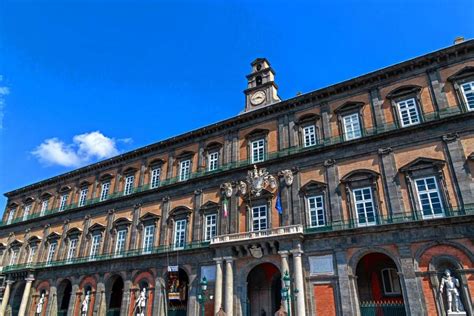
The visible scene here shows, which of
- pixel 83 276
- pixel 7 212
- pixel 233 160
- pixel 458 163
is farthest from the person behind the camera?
pixel 7 212

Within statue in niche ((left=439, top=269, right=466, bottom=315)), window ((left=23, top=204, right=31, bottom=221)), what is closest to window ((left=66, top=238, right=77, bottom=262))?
window ((left=23, top=204, right=31, bottom=221))

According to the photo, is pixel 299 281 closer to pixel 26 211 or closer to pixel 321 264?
pixel 321 264

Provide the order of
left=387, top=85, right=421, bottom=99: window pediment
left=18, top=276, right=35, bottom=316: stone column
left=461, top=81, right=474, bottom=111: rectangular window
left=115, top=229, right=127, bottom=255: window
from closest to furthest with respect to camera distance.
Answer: left=461, top=81, right=474, bottom=111: rectangular window → left=387, top=85, right=421, bottom=99: window pediment → left=115, top=229, right=127, bottom=255: window → left=18, top=276, right=35, bottom=316: stone column

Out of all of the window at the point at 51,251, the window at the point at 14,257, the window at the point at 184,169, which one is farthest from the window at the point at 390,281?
the window at the point at 14,257

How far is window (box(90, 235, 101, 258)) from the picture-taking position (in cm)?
3073

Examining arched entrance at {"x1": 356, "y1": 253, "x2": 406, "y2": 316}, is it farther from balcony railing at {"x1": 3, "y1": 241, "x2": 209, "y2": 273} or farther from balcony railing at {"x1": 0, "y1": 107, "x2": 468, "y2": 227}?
balcony railing at {"x1": 3, "y1": 241, "x2": 209, "y2": 273}

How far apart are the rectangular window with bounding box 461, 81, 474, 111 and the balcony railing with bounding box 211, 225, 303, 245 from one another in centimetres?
1206

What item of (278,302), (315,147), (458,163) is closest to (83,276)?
(278,302)

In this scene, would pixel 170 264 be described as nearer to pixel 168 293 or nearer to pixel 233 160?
pixel 168 293

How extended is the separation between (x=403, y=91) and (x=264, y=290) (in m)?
16.0

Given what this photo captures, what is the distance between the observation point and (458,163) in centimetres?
1908

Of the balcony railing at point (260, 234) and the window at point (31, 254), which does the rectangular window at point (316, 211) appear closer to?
the balcony railing at point (260, 234)

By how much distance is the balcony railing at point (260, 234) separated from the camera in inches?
846

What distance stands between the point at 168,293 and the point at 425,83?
22292 millimetres
